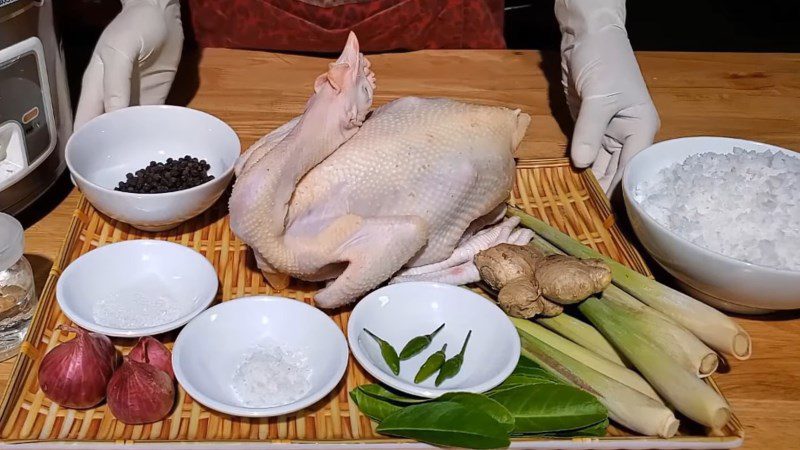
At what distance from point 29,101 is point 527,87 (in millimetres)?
1224

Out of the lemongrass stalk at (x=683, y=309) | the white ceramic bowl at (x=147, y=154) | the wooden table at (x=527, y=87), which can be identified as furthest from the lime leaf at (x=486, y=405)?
the wooden table at (x=527, y=87)

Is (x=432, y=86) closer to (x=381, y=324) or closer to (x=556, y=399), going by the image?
(x=381, y=324)

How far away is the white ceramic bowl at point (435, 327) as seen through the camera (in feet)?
3.68

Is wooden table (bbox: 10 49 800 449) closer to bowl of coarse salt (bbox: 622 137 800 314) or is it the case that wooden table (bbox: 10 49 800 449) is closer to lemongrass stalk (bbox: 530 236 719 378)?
bowl of coarse salt (bbox: 622 137 800 314)

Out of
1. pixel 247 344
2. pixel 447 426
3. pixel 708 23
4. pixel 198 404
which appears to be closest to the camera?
pixel 447 426

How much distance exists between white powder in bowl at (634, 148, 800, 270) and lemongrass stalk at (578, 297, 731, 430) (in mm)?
219

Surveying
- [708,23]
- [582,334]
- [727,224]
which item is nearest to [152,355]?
[582,334]

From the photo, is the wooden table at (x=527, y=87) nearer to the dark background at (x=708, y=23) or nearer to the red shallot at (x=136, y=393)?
the red shallot at (x=136, y=393)

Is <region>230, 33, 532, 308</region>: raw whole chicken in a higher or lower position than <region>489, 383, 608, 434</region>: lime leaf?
higher

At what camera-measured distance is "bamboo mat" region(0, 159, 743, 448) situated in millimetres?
1024

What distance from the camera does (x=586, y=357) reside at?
3.85ft

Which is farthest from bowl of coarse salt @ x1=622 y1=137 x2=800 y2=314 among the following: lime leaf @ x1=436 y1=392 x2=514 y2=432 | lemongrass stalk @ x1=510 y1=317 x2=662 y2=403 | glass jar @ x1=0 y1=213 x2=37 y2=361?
glass jar @ x1=0 y1=213 x2=37 y2=361

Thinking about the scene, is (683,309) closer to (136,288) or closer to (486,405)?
(486,405)

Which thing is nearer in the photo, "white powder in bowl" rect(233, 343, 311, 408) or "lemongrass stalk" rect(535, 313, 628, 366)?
"white powder in bowl" rect(233, 343, 311, 408)
